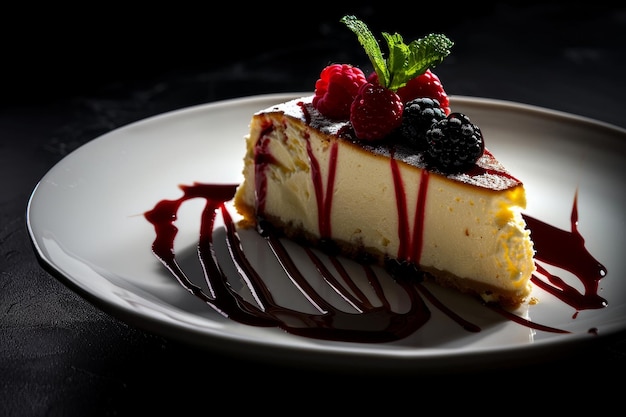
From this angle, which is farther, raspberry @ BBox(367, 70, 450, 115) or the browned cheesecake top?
raspberry @ BBox(367, 70, 450, 115)

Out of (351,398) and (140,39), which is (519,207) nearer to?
(351,398)

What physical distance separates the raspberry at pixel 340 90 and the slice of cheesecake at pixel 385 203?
0.04 meters

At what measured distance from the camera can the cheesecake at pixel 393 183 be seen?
8.02 ft

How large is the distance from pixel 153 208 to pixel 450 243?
115cm

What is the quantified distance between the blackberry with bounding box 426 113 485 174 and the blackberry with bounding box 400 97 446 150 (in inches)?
2.9

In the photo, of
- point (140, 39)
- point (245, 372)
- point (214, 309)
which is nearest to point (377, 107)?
point (214, 309)

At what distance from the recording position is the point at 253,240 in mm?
2881

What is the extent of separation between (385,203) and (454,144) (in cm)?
39

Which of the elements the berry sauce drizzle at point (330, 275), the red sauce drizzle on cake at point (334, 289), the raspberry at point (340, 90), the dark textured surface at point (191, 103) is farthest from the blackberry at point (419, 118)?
the dark textured surface at point (191, 103)

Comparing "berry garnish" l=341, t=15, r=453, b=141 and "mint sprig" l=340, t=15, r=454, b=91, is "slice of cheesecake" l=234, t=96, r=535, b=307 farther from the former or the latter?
"mint sprig" l=340, t=15, r=454, b=91

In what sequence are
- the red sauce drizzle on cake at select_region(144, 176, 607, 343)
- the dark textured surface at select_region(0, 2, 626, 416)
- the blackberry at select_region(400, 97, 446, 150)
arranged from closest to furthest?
the dark textured surface at select_region(0, 2, 626, 416), the red sauce drizzle on cake at select_region(144, 176, 607, 343), the blackberry at select_region(400, 97, 446, 150)

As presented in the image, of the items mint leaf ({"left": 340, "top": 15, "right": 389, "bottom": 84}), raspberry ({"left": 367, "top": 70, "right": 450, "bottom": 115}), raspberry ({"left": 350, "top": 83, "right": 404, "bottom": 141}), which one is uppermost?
mint leaf ({"left": 340, "top": 15, "right": 389, "bottom": 84})

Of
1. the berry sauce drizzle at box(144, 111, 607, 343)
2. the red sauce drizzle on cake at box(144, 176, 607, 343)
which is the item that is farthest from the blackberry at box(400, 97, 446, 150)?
A: the red sauce drizzle on cake at box(144, 176, 607, 343)

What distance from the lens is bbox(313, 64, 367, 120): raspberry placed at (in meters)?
2.78
